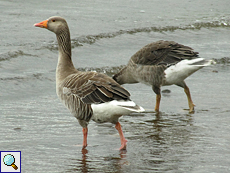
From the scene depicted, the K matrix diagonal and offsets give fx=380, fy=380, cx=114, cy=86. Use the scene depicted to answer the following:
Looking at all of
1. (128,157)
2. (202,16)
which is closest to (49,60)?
(128,157)

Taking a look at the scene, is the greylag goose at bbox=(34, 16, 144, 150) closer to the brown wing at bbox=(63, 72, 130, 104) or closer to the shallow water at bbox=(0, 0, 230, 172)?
the brown wing at bbox=(63, 72, 130, 104)

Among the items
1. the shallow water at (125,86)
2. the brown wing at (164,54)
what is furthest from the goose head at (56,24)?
the brown wing at (164,54)

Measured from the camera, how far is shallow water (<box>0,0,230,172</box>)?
504 centimetres

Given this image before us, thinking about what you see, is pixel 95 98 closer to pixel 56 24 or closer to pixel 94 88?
pixel 94 88

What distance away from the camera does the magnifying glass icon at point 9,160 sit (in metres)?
4.67

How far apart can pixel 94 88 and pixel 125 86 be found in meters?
4.44

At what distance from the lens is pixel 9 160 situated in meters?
4.80

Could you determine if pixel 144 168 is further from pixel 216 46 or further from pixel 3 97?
pixel 216 46

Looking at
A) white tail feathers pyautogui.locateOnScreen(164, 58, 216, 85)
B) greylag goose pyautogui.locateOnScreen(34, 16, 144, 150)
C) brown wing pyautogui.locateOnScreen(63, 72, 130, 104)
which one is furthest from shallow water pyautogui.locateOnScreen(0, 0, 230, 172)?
brown wing pyautogui.locateOnScreen(63, 72, 130, 104)

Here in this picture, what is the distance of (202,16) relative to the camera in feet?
59.8

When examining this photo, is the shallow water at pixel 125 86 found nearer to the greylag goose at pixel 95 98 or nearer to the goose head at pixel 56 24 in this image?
the greylag goose at pixel 95 98

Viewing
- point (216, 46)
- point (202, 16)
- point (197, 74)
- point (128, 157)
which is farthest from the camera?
point (202, 16)

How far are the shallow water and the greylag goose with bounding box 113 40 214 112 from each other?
0.47 m

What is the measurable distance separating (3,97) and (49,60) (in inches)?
134
